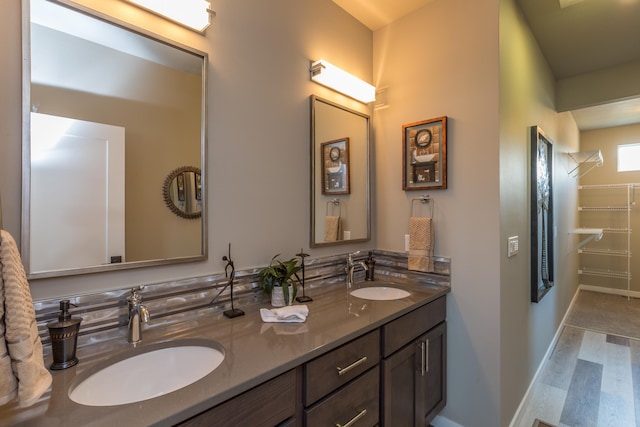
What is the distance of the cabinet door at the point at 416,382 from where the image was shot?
1.38 meters

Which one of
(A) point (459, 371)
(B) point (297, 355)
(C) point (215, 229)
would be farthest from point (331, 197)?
(A) point (459, 371)

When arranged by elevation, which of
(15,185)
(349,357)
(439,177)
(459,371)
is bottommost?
(459,371)

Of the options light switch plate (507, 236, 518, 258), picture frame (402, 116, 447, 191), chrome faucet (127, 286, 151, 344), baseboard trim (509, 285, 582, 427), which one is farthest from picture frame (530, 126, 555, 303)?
chrome faucet (127, 286, 151, 344)

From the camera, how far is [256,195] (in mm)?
1513

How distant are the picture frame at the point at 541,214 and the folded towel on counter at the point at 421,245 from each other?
2.92ft

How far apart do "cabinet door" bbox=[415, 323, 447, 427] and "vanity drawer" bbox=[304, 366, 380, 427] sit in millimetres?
382

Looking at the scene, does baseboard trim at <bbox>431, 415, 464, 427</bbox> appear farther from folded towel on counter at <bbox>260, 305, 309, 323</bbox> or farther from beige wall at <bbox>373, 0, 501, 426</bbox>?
folded towel on counter at <bbox>260, 305, 309, 323</bbox>

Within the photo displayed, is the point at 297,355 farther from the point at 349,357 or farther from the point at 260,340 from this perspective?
the point at 349,357

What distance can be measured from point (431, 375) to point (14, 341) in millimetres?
1751

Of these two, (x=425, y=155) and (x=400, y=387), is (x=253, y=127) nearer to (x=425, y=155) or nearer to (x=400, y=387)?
(x=425, y=155)

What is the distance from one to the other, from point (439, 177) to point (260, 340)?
1.38 meters

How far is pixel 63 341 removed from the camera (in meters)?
0.87

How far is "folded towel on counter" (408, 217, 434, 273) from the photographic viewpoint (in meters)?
1.85

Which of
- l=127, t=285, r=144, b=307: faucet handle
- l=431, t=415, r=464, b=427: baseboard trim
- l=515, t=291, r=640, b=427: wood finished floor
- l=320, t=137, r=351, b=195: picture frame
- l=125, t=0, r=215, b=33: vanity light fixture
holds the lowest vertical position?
l=515, t=291, r=640, b=427: wood finished floor
